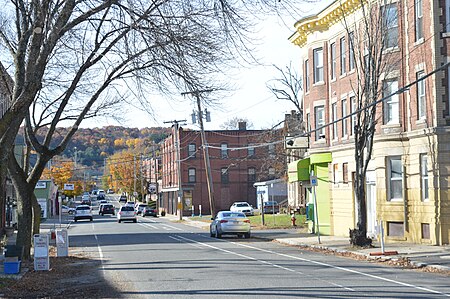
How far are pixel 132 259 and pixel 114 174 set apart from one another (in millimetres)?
104708

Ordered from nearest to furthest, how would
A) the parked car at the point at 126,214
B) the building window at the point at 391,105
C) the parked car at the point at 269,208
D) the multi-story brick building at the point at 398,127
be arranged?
the multi-story brick building at the point at 398,127, the building window at the point at 391,105, the parked car at the point at 126,214, the parked car at the point at 269,208

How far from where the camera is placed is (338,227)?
35.5 m

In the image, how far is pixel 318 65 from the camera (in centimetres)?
3731

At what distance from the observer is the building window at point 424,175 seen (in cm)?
2702

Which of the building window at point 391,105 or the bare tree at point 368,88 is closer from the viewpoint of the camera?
the bare tree at point 368,88

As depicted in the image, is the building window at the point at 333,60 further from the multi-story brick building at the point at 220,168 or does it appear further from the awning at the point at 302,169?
the multi-story brick building at the point at 220,168

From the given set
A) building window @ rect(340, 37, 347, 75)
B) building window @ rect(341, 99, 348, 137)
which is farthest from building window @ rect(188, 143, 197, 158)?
building window @ rect(340, 37, 347, 75)

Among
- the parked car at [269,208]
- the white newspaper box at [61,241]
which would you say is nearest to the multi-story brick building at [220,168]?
the parked car at [269,208]

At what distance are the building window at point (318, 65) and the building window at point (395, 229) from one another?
35.1ft

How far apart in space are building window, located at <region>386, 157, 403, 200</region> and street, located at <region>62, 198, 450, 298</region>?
4.93m

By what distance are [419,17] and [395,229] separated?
8885 mm

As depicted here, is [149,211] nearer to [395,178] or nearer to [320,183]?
[320,183]

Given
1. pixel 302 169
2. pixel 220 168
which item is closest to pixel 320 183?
pixel 302 169

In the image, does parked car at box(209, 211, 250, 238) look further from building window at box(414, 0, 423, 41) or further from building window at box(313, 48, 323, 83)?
building window at box(414, 0, 423, 41)
